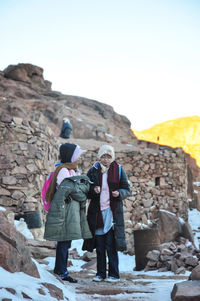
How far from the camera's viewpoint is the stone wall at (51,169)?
20.4 feet

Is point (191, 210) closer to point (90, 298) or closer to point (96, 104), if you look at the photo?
point (96, 104)

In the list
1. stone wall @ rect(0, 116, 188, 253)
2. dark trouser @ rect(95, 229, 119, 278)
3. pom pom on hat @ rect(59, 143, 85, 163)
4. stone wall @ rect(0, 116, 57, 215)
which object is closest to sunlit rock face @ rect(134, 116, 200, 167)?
stone wall @ rect(0, 116, 188, 253)

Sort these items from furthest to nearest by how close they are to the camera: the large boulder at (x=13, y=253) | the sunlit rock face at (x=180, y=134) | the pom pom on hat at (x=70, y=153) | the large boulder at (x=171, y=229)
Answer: the sunlit rock face at (x=180, y=134)
the large boulder at (x=171, y=229)
the pom pom on hat at (x=70, y=153)
the large boulder at (x=13, y=253)

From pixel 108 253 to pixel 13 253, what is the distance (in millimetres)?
1582

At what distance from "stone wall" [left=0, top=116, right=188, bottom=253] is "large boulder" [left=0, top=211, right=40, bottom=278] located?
3.84 meters

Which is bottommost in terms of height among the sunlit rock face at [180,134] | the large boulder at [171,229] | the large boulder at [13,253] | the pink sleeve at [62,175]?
the large boulder at [171,229]

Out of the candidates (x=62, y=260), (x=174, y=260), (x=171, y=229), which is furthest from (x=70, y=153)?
(x=171, y=229)

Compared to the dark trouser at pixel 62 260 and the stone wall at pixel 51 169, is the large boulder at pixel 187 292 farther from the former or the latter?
the stone wall at pixel 51 169

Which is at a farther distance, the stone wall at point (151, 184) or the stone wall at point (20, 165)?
the stone wall at point (151, 184)

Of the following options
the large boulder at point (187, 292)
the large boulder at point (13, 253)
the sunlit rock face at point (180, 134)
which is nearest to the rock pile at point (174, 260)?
the large boulder at point (187, 292)

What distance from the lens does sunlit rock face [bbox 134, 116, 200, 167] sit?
19.3 m

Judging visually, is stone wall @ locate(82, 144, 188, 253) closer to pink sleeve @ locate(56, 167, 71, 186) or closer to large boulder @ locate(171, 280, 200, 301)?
pink sleeve @ locate(56, 167, 71, 186)

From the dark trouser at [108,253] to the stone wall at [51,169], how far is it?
118 inches

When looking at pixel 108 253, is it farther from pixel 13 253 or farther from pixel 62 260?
pixel 13 253
